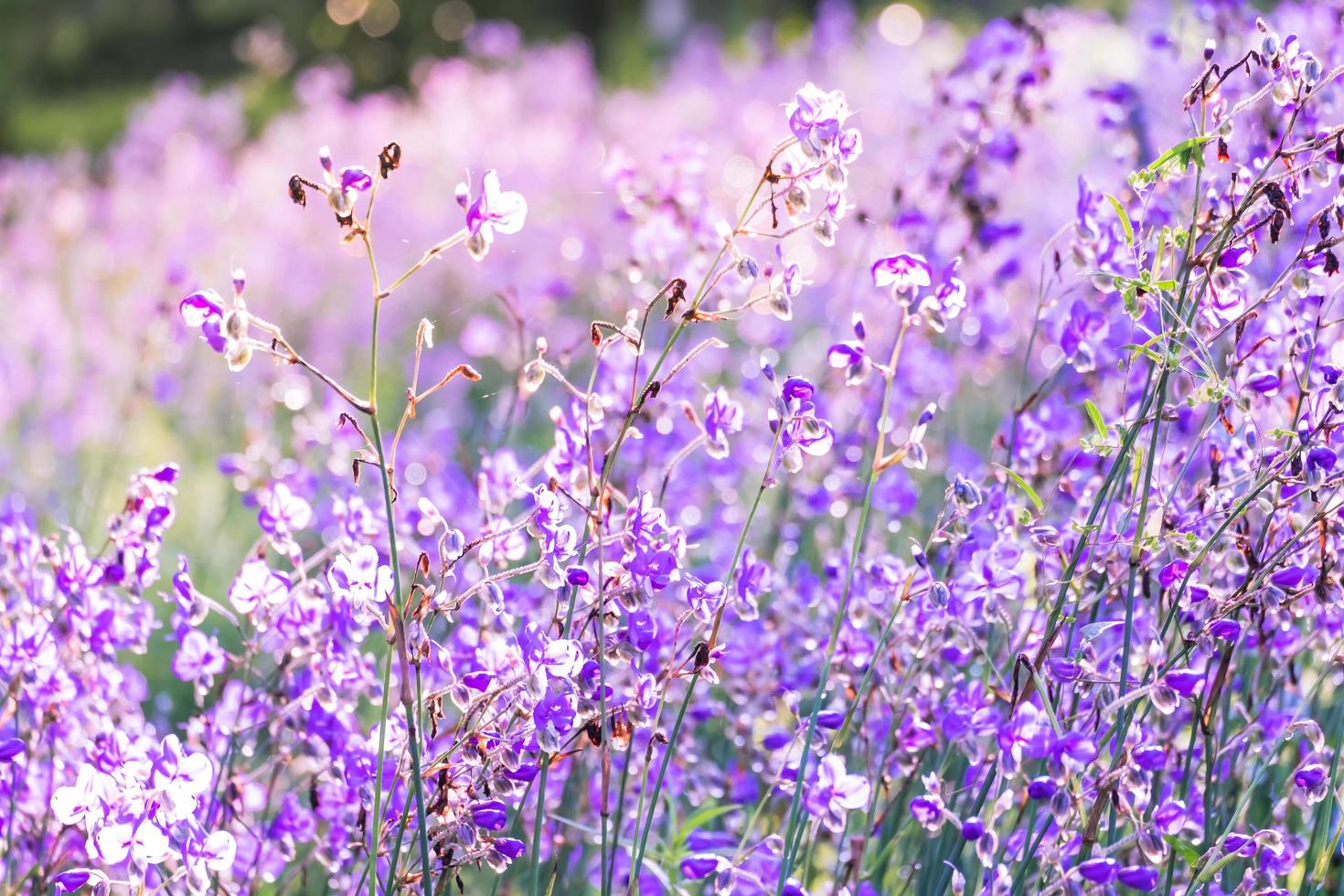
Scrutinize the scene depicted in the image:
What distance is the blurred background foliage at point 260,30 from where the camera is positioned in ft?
42.4

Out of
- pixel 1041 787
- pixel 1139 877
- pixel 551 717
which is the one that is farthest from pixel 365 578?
pixel 1139 877

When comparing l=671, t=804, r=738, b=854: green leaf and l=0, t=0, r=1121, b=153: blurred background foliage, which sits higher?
l=0, t=0, r=1121, b=153: blurred background foliage

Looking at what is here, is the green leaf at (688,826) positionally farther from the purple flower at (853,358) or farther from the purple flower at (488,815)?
the purple flower at (853,358)

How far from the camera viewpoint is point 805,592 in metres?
2.21

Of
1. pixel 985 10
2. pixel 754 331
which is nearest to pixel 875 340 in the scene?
pixel 754 331

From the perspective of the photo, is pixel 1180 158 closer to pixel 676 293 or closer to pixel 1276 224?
pixel 1276 224

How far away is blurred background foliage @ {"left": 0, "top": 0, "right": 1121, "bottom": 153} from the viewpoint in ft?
42.4

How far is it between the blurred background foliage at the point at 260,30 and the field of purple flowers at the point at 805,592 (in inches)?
397

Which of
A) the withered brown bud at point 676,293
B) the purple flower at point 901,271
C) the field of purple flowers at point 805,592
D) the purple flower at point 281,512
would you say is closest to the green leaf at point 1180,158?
the field of purple flowers at point 805,592

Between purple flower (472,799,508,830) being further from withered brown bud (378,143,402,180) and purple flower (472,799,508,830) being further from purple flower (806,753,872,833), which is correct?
withered brown bud (378,143,402,180)

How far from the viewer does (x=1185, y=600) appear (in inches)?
58.2

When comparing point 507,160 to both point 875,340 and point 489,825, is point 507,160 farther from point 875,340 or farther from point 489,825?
point 489,825

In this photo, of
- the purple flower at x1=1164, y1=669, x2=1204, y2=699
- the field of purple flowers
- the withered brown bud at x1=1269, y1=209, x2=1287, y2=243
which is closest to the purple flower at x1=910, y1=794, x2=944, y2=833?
the field of purple flowers

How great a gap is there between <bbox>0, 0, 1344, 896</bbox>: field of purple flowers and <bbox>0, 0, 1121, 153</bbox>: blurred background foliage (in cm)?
1008
